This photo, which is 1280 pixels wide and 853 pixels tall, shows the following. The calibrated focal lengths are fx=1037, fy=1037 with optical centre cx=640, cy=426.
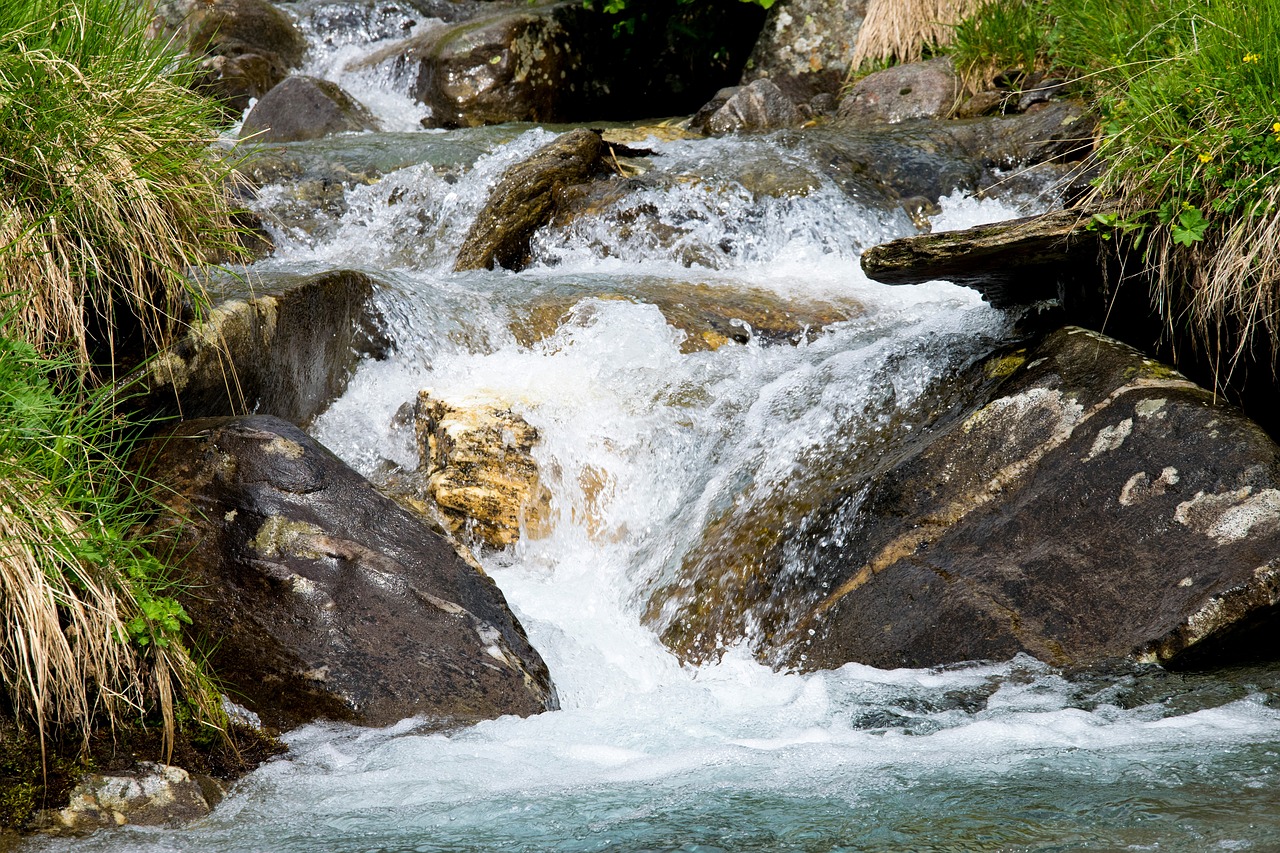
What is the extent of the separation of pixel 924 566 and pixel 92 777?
2.63m

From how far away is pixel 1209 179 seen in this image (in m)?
3.53

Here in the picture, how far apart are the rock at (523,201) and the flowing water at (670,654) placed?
207 millimetres

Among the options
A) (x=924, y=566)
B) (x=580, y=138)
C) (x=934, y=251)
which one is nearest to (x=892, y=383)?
(x=934, y=251)

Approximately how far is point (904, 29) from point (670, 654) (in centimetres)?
876

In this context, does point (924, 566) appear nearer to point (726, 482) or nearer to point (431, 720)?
point (726, 482)

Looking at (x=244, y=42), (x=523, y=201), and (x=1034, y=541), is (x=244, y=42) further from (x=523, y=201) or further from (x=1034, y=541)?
(x=1034, y=541)

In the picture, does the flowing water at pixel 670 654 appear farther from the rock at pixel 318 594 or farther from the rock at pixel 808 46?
the rock at pixel 808 46

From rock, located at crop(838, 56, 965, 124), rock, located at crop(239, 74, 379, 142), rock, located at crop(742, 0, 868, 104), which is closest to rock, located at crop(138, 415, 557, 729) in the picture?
rock, located at crop(838, 56, 965, 124)

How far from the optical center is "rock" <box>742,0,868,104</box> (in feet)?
37.1

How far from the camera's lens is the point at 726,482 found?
4.60m

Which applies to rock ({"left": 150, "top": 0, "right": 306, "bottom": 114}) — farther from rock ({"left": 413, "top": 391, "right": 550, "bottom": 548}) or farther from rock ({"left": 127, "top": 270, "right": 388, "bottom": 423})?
rock ({"left": 413, "top": 391, "right": 550, "bottom": 548})

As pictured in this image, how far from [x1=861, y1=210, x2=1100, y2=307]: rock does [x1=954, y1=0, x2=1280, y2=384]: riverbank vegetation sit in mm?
177

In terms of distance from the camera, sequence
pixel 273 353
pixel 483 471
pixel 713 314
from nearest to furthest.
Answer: pixel 273 353
pixel 483 471
pixel 713 314

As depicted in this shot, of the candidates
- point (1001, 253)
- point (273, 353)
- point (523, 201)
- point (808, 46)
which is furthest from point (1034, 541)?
point (808, 46)
